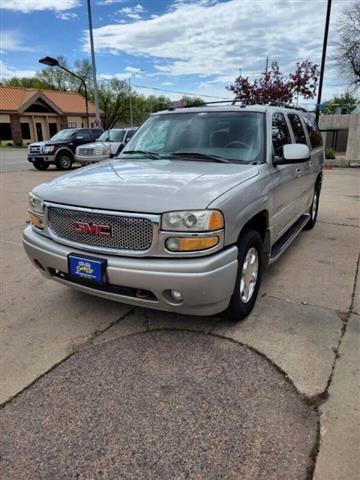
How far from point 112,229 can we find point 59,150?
50.4 ft

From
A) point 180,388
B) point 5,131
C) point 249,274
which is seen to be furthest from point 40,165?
point 5,131

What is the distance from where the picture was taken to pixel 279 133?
4.23m

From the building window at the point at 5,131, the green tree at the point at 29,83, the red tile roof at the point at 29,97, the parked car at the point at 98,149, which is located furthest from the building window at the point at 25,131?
the parked car at the point at 98,149

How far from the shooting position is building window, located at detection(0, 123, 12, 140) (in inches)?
1760

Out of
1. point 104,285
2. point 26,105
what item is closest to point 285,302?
point 104,285

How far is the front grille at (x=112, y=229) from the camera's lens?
2.76 m

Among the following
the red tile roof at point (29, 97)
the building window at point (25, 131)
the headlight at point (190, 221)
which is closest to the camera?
the headlight at point (190, 221)

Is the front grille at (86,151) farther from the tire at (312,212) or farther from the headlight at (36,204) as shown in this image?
the headlight at (36,204)

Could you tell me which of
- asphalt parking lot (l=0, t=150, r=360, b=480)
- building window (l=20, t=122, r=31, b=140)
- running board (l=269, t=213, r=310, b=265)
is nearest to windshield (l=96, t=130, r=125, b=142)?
running board (l=269, t=213, r=310, b=265)

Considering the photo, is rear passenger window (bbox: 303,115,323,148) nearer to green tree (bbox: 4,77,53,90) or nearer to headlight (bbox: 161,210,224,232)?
headlight (bbox: 161,210,224,232)

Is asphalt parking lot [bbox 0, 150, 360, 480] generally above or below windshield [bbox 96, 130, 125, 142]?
below

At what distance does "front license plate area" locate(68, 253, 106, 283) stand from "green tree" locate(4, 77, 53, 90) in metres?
72.7

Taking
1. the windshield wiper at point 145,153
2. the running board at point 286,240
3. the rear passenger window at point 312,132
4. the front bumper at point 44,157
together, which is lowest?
the front bumper at point 44,157

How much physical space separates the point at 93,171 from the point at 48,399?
81.7 inches
